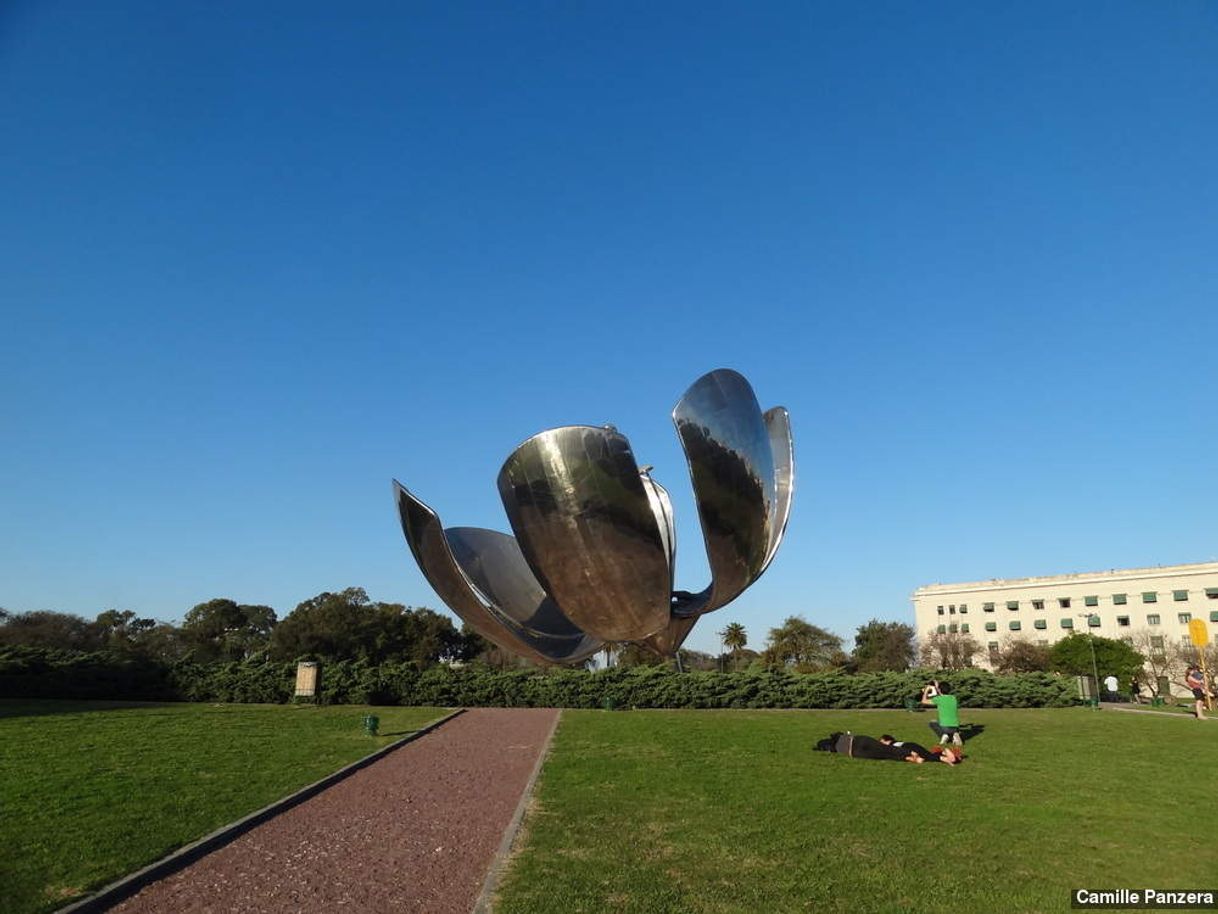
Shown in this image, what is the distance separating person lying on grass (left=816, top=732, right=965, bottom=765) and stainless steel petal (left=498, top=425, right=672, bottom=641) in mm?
4025

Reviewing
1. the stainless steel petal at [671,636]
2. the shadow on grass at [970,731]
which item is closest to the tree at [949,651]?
the shadow on grass at [970,731]

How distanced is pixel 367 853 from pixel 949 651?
57.8 metres

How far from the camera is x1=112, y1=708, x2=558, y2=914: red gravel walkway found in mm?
4500

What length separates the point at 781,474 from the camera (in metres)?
14.6

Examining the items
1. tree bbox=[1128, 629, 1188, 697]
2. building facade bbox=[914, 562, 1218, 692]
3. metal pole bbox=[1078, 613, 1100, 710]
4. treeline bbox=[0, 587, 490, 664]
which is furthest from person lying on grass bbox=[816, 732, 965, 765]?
building facade bbox=[914, 562, 1218, 692]

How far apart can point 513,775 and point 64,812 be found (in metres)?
4.34

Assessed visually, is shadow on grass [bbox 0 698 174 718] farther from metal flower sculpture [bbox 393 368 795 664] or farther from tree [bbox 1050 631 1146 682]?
tree [bbox 1050 631 1146 682]

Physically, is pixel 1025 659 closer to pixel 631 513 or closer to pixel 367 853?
pixel 631 513

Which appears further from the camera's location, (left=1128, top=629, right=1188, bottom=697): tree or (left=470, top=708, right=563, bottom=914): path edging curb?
(left=1128, top=629, right=1188, bottom=697): tree

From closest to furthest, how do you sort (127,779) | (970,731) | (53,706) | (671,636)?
(127,779) → (970,731) → (671,636) → (53,706)

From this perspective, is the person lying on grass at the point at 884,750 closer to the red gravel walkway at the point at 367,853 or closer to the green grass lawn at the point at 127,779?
the red gravel walkway at the point at 367,853

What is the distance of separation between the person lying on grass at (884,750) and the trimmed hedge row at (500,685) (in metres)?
10.5

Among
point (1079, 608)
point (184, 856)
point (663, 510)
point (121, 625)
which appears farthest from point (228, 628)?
point (1079, 608)

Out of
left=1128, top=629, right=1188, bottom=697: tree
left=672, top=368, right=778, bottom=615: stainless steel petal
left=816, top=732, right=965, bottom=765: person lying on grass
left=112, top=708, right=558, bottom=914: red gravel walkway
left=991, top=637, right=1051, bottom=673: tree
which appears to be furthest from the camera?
left=991, top=637, right=1051, bottom=673: tree
